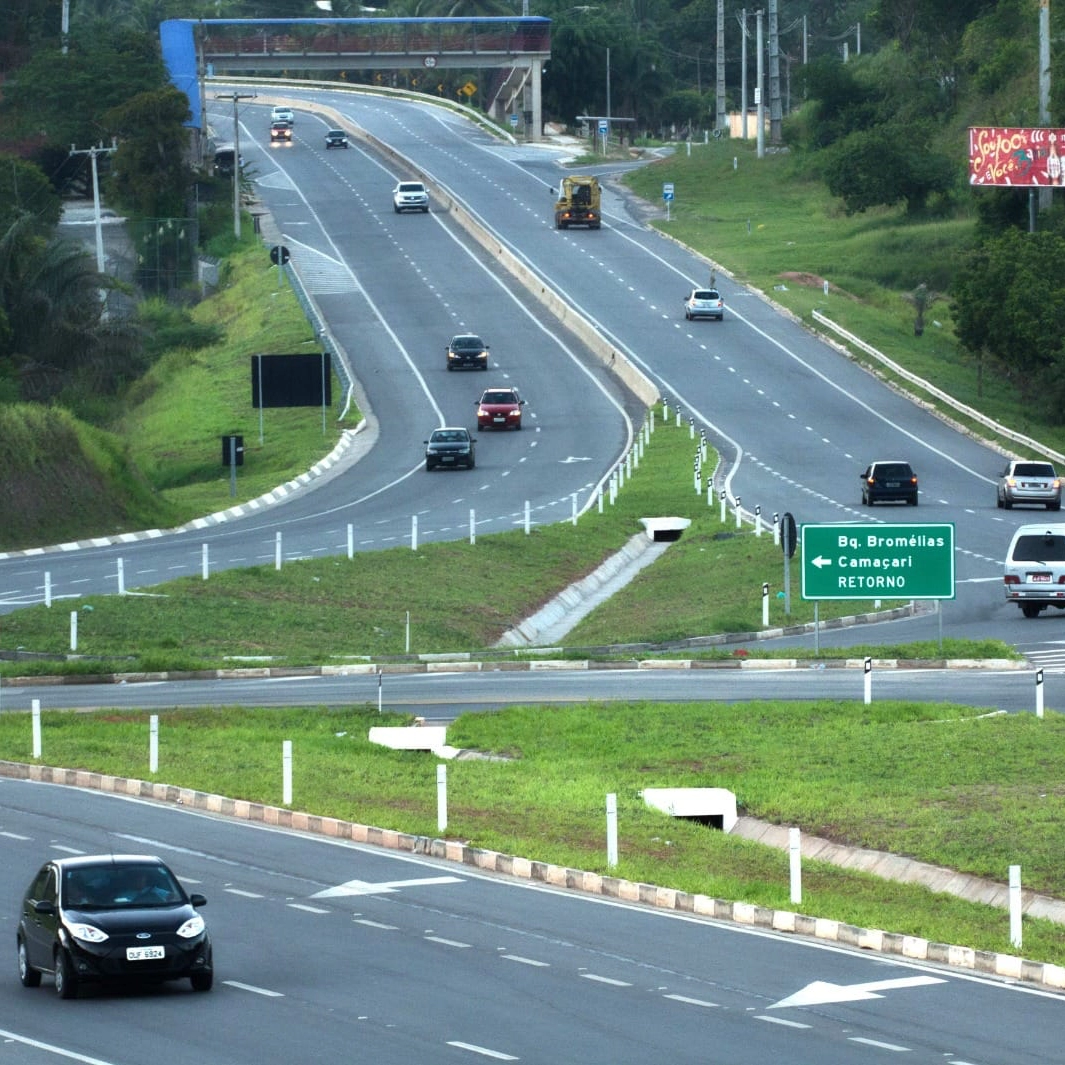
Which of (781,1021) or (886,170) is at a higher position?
(886,170)

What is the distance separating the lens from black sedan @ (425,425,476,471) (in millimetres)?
71188

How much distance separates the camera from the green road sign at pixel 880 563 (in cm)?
3669

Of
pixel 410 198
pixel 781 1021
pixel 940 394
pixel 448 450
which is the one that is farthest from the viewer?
pixel 410 198

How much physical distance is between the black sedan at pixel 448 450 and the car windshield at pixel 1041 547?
30.4 meters

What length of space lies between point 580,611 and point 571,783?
79.7ft

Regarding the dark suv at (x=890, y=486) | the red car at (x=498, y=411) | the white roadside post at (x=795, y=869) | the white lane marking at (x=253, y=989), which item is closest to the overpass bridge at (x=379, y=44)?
the red car at (x=498, y=411)

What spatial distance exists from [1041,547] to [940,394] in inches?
1571

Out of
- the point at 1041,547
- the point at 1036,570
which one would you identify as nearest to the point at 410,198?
the point at 1041,547

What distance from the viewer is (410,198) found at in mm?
127562

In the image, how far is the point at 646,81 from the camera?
652 ft

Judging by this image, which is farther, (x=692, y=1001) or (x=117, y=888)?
(x=117, y=888)

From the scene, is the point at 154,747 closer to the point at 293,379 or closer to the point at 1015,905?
the point at 1015,905

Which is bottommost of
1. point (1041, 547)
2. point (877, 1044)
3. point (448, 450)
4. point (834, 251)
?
point (877, 1044)

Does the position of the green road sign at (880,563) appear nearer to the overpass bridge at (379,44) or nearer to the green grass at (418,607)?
the green grass at (418,607)
